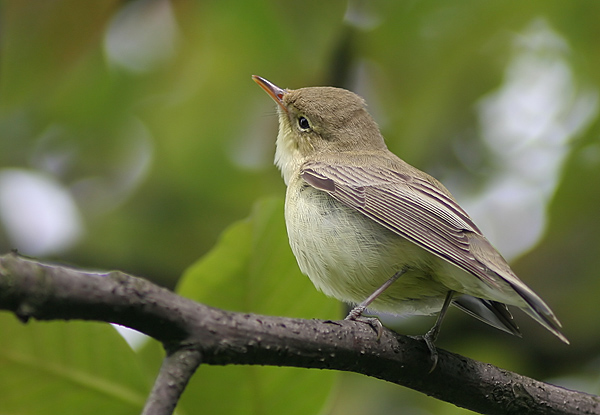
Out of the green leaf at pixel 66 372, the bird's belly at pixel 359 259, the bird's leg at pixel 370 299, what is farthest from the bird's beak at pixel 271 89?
the green leaf at pixel 66 372

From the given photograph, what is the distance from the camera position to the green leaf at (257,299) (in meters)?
2.55

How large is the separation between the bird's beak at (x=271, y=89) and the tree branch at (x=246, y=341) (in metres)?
2.26

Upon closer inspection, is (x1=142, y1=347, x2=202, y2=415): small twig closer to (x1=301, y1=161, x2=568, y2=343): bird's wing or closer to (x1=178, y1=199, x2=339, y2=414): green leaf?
(x1=178, y1=199, x2=339, y2=414): green leaf

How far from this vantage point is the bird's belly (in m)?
3.27

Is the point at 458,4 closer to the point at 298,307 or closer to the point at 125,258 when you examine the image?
the point at 298,307

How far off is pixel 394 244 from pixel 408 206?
0.31 meters

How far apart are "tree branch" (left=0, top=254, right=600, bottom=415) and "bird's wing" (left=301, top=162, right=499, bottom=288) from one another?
451mm

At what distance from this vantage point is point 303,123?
181 inches

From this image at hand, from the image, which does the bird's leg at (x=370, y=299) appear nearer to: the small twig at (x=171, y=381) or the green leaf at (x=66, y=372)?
the green leaf at (x=66, y=372)

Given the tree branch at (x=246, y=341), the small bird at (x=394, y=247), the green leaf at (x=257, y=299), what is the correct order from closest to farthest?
the tree branch at (x=246, y=341) < the green leaf at (x=257, y=299) < the small bird at (x=394, y=247)

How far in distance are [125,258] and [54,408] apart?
9.26 feet

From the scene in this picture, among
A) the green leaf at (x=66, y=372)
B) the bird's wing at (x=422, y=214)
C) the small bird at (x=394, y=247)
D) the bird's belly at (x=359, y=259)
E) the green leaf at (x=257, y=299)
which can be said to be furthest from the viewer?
the bird's belly at (x=359, y=259)

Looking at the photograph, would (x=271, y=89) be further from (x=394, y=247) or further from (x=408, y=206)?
(x=394, y=247)

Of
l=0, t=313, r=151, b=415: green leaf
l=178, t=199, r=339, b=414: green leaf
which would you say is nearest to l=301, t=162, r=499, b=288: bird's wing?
A: l=178, t=199, r=339, b=414: green leaf
